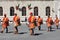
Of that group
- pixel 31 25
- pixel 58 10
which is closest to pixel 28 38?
pixel 31 25

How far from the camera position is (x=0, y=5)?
182 feet

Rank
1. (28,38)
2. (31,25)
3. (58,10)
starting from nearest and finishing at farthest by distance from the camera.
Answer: (28,38), (31,25), (58,10)

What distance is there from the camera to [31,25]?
79.0 ft

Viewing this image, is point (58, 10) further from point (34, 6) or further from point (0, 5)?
point (0, 5)

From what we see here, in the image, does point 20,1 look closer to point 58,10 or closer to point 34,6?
point 34,6

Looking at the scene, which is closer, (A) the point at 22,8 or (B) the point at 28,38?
(B) the point at 28,38

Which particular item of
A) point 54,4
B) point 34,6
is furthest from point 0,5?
point 54,4

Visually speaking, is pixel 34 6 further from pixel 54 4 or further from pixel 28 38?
pixel 28 38

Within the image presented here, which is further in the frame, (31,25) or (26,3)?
(26,3)

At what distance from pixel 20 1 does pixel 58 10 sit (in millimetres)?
6676

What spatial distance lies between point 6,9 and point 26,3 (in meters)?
3.59

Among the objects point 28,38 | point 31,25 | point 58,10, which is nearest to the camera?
point 28,38

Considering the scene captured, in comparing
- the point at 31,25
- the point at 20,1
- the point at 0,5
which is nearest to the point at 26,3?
the point at 20,1

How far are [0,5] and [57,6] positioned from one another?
9.75 m
